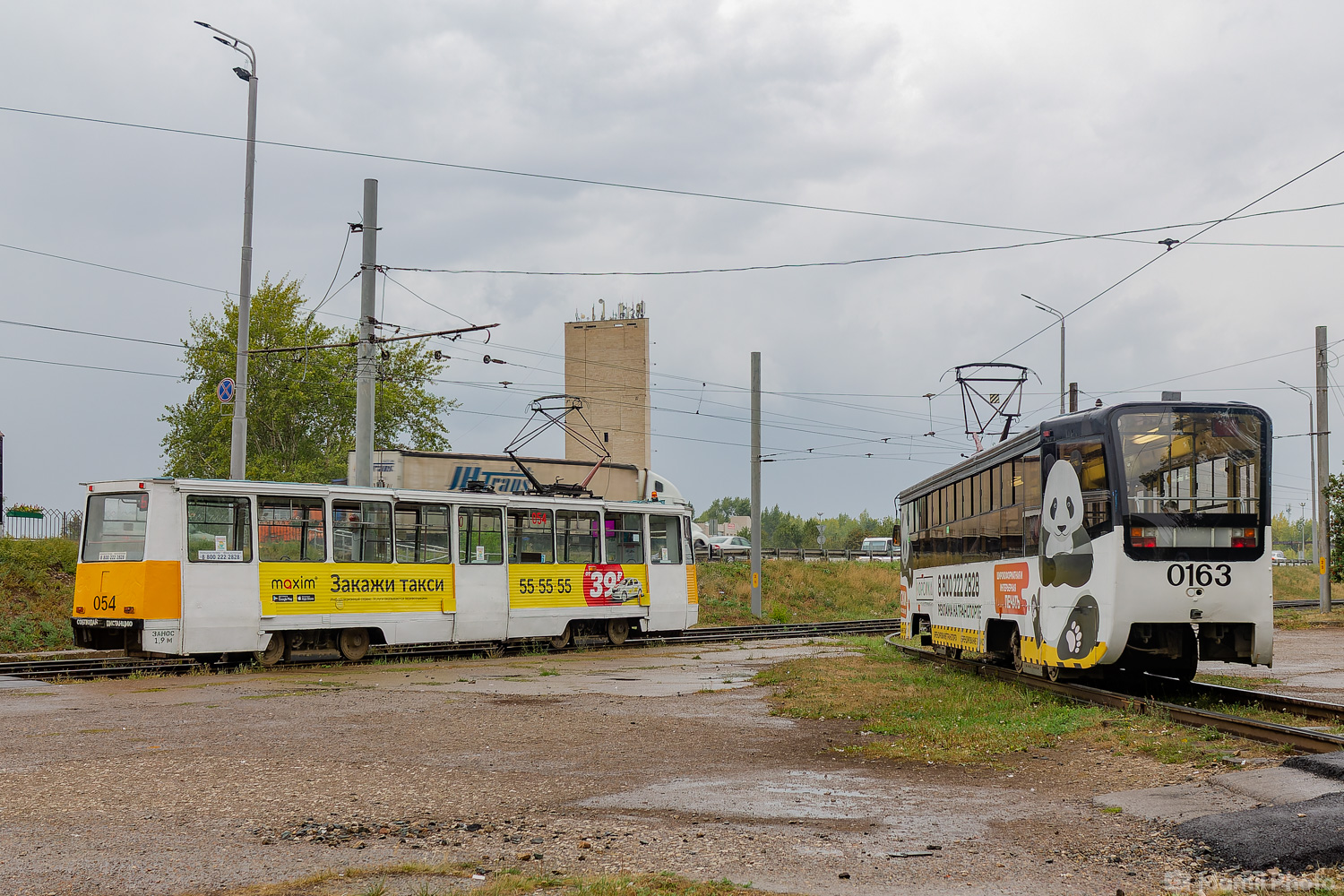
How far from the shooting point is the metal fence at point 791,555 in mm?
49250

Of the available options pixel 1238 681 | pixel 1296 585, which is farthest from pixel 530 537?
pixel 1296 585

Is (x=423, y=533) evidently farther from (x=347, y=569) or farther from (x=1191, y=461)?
(x=1191, y=461)

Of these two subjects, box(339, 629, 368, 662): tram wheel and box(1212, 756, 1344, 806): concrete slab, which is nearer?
box(1212, 756, 1344, 806): concrete slab

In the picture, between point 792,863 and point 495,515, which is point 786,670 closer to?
point 495,515

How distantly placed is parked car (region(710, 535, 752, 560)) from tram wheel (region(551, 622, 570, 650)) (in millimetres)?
25736

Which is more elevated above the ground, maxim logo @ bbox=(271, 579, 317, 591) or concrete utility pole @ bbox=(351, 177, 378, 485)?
concrete utility pole @ bbox=(351, 177, 378, 485)

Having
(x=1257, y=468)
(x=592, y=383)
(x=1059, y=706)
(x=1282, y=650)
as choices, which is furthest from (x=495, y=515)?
(x=592, y=383)

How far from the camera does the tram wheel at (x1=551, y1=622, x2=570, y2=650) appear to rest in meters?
22.9

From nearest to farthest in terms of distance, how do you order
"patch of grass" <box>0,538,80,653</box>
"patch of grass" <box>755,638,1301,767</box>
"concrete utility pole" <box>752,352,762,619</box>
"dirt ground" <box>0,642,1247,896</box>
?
"dirt ground" <box>0,642,1247,896</box>, "patch of grass" <box>755,638,1301,767</box>, "patch of grass" <box>0,538,80,653</box>, "concrete utility pole" <box>752,352,762,619</box>

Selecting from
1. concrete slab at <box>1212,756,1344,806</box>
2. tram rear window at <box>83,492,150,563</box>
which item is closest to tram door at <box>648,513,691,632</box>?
tram rear window at <box>83,492,150,563</box>

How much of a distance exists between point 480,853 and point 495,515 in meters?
15.9

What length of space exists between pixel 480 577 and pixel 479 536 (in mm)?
787

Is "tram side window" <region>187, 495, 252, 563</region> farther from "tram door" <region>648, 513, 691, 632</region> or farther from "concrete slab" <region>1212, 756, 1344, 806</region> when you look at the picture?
"concrete slab" <region>1212, 756, 1344, 806</region>

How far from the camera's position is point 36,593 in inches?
954
